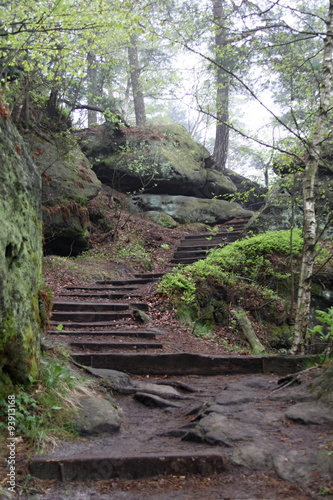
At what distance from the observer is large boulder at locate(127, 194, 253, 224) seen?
16.7m

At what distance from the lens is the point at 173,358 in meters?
5.74

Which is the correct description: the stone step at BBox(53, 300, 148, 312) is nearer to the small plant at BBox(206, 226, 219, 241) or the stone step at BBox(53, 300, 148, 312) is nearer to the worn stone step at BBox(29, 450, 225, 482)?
the worn stone step at BBox(29, 450, 225, 482)

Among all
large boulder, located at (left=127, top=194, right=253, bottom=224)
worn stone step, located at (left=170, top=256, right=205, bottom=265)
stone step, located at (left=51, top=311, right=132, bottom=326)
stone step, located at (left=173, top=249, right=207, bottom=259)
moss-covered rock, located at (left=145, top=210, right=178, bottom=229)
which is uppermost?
large boulder, located at (left=127, top=194, right=253, bottom=224)

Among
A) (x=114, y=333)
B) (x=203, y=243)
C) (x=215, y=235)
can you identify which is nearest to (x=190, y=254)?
(x=203, y=243)

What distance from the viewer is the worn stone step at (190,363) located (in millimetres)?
5504

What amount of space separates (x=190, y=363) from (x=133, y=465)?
3.18 m

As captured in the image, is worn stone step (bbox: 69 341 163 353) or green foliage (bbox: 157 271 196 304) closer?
worn stone step (bbox: 69 341 163 353)

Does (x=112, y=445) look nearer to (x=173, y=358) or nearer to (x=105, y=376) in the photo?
(x=105, y=376)

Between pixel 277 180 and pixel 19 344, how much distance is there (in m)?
9.67

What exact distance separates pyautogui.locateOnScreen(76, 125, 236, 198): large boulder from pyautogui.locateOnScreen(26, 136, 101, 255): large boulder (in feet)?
10.3

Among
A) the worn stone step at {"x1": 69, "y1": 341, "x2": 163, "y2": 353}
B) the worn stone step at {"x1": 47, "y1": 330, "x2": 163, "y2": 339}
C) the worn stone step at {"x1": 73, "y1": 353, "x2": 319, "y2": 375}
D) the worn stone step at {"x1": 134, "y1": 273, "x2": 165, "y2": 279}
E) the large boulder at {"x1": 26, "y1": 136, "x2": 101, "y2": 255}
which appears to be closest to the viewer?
the worn stone step at {"x1": 73, "y1": 353, "x2": 319, "y2": 375}

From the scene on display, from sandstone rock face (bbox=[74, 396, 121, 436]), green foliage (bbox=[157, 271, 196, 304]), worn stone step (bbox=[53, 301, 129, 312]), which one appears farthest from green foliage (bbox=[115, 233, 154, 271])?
sandstone rock face (bbox=[74, 396, 121, 436])

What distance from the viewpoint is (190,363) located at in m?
5.79

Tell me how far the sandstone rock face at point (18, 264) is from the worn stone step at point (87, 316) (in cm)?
364
